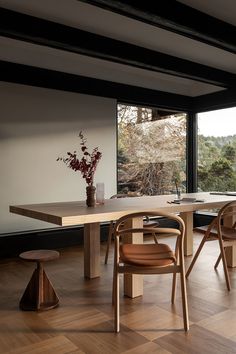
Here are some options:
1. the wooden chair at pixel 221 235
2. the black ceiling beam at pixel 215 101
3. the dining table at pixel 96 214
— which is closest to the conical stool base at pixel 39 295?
the dining table at pixel 96 214

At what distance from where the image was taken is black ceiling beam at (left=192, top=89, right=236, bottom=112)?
18.7 feet

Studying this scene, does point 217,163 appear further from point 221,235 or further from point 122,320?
point 122,320

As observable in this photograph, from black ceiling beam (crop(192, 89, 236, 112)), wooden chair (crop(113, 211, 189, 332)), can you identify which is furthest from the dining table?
black ceiling beam (crop(192, 89, 236, 112))

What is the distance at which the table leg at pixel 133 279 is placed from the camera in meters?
2.82

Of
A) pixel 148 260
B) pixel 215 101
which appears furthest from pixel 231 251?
pixel 215 101

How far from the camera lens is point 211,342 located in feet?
6.81

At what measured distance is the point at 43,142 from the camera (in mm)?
4555

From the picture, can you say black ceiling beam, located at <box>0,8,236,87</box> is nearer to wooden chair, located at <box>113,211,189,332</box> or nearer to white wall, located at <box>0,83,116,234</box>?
white wall, located at <box>0,83,116,234</box>

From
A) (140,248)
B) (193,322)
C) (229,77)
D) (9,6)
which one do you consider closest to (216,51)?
(229,77)

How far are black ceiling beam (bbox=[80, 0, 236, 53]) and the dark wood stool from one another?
81.3 inches

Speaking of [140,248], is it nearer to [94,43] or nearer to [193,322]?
[193,322]

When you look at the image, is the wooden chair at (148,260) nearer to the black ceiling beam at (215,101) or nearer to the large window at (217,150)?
the large window at (217,150)

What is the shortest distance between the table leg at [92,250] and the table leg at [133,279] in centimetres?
57

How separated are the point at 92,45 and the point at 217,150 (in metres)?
3.21
